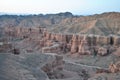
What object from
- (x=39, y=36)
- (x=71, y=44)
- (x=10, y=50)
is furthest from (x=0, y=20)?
(x=10, y=50)

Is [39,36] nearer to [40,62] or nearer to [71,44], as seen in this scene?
[71,44]

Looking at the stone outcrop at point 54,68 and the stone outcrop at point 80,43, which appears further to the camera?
the stone outcrop at point 80,43

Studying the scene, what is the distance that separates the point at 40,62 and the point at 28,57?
2015 millimetres

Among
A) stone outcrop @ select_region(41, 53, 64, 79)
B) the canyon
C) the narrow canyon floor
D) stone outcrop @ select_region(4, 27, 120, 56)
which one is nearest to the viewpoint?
the narrow canyon floor

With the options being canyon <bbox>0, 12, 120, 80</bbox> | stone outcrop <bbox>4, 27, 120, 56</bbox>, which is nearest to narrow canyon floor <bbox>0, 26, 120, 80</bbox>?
canyon <bbox>0, 12, 120, 80</bbox>

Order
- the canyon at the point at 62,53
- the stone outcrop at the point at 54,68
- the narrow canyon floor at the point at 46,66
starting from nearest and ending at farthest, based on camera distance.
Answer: the narrow canyon floor at the point at 46,66 → the canyon at the point at 62,53 → the stone outcrop at the point at 54,68

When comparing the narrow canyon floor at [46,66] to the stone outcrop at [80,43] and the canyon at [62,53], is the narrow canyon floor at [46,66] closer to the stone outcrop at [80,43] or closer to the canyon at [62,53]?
the canyon at [62,53]

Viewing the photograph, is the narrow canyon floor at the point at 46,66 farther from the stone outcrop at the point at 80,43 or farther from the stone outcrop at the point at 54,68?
the stone outcrop at the point at 80,43

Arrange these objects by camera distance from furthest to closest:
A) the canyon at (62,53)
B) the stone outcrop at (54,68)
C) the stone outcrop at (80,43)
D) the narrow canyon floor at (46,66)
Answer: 1. the stone outcrop at (80,43)
2. the stone outcrop at (54,68)
3. the canyon at (62,53)
4. the narrow canyon floor at (46,66)

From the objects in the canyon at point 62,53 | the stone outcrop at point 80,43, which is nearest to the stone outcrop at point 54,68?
the canyon at point 62,53

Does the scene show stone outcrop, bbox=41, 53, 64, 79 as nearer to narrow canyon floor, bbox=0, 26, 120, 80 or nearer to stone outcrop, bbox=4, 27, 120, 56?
narrow canyon floor, bbox=0, 26, 120, 80

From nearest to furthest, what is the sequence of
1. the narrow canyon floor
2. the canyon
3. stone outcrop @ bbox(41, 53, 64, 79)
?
the narrow canyon floor → the canyon → stone outcrop @ bbox(41, 53, 64, 79)

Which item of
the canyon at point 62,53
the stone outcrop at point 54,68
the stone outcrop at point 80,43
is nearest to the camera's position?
the canyon at point 62,53

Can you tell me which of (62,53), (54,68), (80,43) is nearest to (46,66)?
(54,68)
